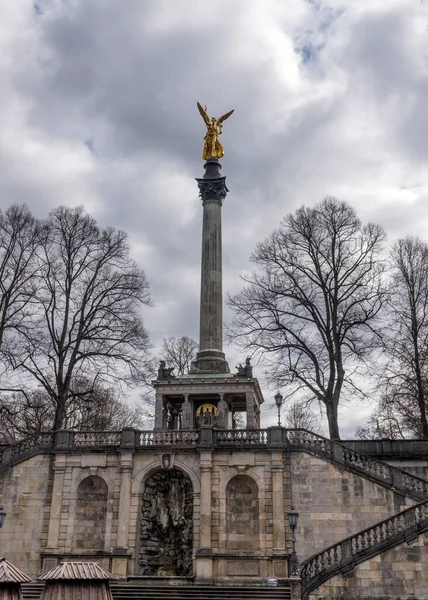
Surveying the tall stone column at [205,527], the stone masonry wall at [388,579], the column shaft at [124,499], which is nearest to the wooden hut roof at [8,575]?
the stone masonry wall at [388,579]

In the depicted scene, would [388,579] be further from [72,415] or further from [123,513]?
[72,415]

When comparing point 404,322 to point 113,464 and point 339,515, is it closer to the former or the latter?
point 339,515

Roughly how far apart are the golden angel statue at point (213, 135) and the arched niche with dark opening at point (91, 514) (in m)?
21.7

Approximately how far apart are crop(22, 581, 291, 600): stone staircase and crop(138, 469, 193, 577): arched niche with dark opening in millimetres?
3124

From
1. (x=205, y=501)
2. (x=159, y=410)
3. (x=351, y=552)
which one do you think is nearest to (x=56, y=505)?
(x=205, y=501)

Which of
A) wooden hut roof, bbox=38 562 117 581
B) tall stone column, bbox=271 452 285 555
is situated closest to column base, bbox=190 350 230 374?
tall stone column, bbox=271 452 285 555

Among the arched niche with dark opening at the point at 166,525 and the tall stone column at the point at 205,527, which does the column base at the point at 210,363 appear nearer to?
the arched niche with dark opening at the point at 166,525

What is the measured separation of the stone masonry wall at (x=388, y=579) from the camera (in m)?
20.3

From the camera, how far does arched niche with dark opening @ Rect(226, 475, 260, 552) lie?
2628 centimetres

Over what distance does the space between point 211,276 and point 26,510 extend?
1601 cm

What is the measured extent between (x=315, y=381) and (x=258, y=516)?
7716 mm

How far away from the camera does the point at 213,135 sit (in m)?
40.8

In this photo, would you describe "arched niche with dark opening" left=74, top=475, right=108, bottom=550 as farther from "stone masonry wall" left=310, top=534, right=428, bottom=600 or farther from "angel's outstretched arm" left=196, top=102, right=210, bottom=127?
"angel's outstretched arm" left=196, top=102, right=210, bottom=127

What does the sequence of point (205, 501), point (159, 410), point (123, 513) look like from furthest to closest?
point (159, 410), point (123, 513), point (205, 501)
